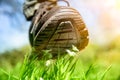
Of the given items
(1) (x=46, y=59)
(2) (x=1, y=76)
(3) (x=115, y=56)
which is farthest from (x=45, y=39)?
(3) (x=115, y=56)

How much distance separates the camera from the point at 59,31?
3.08m

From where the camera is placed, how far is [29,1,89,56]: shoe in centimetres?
308

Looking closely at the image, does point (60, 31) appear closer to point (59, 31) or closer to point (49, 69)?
point (59, 31)

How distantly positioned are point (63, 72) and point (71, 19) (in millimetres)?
429

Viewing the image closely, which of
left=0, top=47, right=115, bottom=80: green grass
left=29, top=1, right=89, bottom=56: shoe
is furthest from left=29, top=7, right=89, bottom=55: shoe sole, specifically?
left=0, top=47, right=115, bottom=80: green grass

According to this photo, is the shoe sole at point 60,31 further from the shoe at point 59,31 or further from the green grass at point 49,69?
the green grass at point 49,69

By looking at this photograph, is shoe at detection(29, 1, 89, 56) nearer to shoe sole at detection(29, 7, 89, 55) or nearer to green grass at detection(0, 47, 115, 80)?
shoe sole at detection(29, 7, 89, 55)

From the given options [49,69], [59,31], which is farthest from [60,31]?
[49,69]

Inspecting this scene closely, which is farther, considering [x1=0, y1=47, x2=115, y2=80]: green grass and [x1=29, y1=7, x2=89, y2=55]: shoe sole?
[x1=29, y1=7, x2=89, y2=55]: shoe sole

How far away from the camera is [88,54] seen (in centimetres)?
651

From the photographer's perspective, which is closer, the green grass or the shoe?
the green grass

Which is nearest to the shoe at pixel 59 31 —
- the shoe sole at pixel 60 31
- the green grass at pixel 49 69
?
the shoe sole at pixel 60 31

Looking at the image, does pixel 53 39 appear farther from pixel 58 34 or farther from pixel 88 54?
pixel 88 54

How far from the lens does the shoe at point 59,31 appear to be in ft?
10.1
